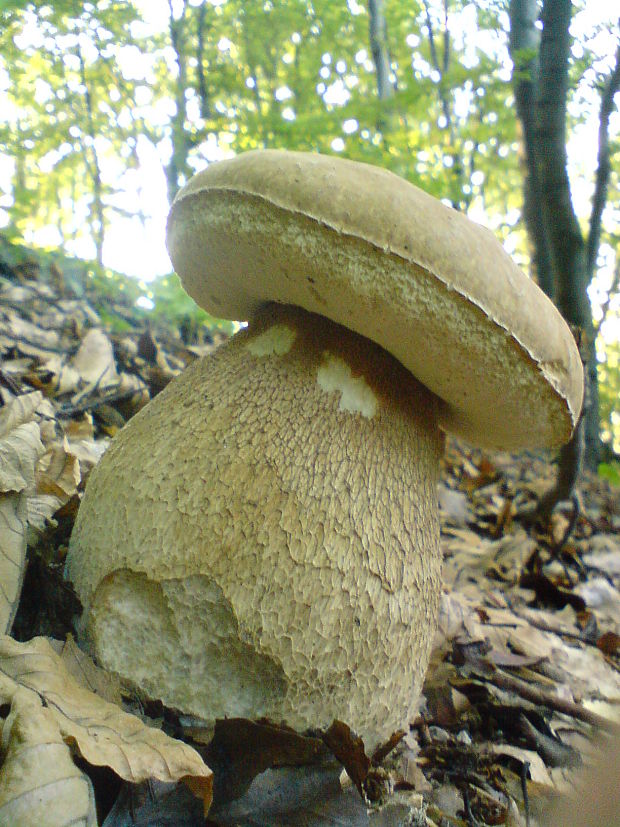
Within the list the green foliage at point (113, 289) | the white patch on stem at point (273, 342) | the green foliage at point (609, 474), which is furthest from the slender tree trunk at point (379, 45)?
the white patch on stem at point (273, 342)

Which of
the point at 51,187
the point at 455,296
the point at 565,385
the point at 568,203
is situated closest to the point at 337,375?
the point at 455,296

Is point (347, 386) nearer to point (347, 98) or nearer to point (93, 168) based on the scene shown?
point (347, 98)

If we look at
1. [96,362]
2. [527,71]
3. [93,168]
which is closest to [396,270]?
[96,362]

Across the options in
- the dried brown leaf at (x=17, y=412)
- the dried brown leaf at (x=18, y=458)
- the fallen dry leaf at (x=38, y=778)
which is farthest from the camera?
the dried brown leaf at (x=17, y=412)

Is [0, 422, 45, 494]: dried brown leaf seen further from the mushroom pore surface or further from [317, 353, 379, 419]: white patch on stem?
[317, 353, 379, 419]: white patch on stem

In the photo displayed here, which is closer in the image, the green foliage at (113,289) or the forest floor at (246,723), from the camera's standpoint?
the forest floor at (246,723)

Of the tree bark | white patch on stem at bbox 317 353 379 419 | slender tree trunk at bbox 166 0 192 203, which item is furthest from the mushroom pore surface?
slender tree trunk at bbox 166 0 192 203

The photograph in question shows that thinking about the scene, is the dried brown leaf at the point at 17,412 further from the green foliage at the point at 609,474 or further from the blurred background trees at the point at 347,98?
the green foliage at the point at 609,474

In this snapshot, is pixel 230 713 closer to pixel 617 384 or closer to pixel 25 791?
pixel 25 791
